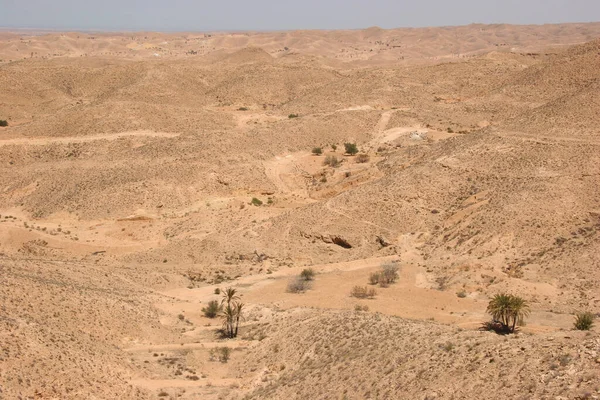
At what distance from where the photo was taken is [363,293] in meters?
22.5

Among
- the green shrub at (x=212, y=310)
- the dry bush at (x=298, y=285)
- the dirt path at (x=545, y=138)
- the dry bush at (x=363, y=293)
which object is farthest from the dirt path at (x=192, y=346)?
the dirt path at (x=545, y=138)

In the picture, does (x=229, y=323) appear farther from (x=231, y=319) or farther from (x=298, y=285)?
(x=298, y=285)

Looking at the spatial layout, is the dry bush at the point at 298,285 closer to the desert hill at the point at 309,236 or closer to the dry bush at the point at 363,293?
the desert hill at the point at 309,236

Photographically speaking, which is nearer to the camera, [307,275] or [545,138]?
[307,275]

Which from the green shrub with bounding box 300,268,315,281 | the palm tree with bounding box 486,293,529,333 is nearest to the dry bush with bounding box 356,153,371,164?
the green shrub with bounding box 300,268,315,281

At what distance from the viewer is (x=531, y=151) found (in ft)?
99.6

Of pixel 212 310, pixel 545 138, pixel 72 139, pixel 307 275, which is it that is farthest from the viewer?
pixel 72 139

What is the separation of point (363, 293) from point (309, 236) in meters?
6.70

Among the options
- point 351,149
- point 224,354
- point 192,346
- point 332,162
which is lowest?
point 192,346

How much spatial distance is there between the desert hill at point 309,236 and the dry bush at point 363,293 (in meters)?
0.57

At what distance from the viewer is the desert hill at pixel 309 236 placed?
14.0m

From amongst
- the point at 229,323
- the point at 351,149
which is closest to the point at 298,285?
the point at 229,323

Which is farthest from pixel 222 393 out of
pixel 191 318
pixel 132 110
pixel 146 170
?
pixel 132 110

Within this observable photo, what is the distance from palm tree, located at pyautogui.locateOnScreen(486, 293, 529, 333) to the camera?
17.5 m
